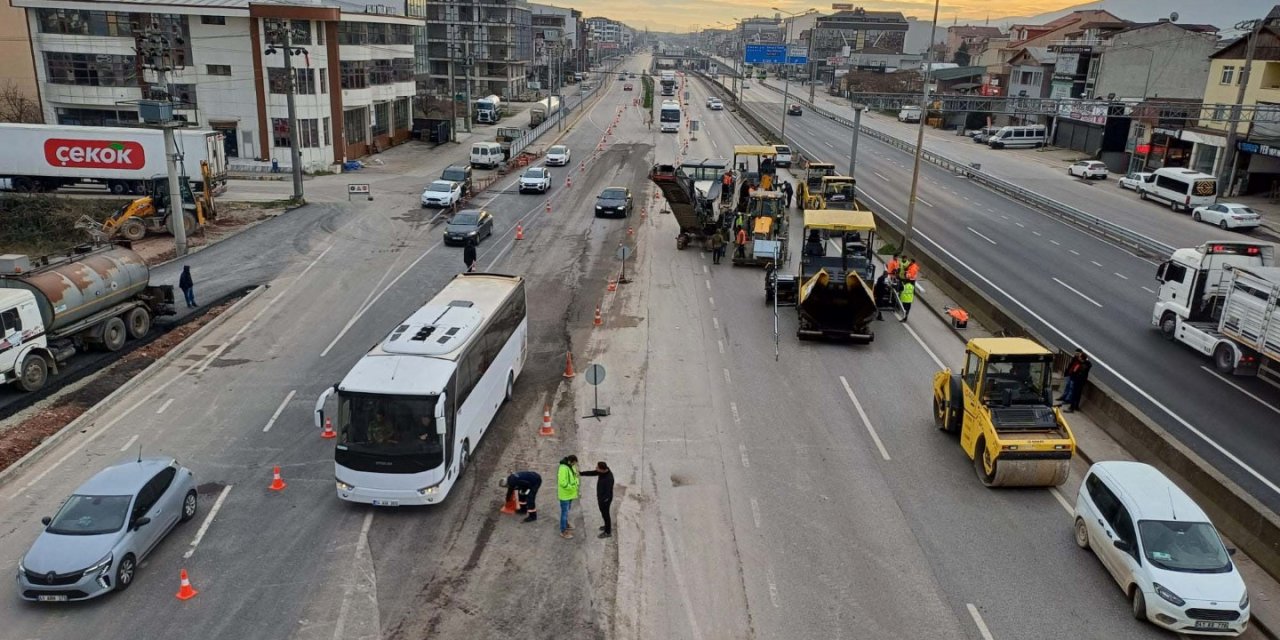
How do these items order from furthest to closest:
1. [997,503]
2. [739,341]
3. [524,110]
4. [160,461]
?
[524,110]
[739,341]
[997,503]
[160,461]

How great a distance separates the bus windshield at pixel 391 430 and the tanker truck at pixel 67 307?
11.1 meters

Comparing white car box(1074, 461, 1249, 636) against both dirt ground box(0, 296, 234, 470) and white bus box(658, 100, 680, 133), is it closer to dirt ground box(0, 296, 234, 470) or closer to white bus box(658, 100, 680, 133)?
dirt ground box(0, 296, 234, 470)

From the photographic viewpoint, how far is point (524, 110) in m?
110

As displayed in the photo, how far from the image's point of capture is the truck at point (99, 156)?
4097 centimetres

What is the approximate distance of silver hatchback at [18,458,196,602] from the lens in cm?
1248

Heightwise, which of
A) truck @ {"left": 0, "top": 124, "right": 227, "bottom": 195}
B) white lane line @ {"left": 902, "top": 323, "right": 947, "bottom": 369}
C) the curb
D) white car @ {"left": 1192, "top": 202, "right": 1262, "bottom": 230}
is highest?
truck @ {"left": 0, "top": 124, "right": 227, "bottom": 195}

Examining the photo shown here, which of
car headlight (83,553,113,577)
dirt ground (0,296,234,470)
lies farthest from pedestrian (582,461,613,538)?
dirt ground (0,296,234,470)

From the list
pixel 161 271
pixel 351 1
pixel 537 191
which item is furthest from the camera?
pixel 351 1

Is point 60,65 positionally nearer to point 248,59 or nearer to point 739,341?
point 248,59

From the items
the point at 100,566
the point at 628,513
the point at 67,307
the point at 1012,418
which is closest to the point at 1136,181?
the point at 1012,418

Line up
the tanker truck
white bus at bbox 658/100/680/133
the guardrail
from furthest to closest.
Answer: white bus at bbox 658/100/680/133 < the guardrail < the tanker truck

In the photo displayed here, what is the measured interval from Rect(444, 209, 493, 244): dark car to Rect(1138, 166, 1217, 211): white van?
132 feet

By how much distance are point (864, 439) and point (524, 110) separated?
97.8 metres

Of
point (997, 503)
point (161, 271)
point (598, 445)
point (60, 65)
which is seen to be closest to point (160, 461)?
point (598, 445)
